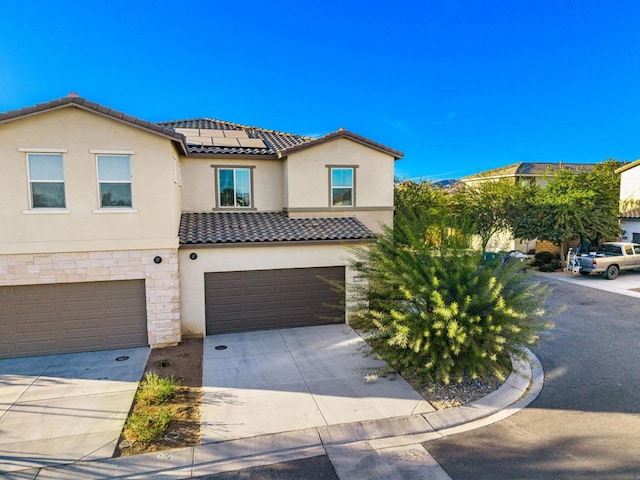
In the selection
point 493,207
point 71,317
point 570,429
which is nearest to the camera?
point 570,429

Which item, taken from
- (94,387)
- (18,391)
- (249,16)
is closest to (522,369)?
(94,387)

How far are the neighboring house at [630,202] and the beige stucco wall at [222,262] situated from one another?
68.9ft

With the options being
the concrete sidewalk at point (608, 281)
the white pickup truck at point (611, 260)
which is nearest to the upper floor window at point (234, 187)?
the concrete sidewalk at point (608, 281)

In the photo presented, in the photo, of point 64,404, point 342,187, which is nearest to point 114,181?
point 64,404

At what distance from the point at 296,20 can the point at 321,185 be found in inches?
477

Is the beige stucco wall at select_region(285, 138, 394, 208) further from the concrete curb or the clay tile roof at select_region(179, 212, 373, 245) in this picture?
the concrete curb

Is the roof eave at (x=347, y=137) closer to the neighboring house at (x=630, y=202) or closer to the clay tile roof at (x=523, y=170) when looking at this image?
the neighboring house at (x=630, y=202)

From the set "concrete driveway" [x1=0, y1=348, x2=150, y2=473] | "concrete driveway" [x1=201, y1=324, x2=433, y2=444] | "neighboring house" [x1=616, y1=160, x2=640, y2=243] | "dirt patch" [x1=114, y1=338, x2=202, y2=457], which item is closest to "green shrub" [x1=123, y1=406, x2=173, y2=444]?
"dirt patch" [x1=114, y1=338, x2=202, y2=457]

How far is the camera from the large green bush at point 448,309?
8.17m

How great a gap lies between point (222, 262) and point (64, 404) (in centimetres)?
550

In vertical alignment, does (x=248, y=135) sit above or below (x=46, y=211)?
above

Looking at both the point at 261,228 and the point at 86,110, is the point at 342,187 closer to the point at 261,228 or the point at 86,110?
the point at 261,228

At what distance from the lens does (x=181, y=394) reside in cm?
841

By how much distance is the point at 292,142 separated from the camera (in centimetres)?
1756
